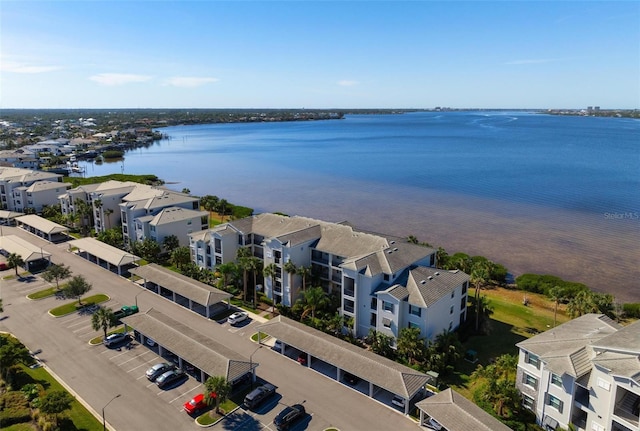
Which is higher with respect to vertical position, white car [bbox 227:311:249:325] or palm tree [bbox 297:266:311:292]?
palm tree [bbox 297:266:311:292]

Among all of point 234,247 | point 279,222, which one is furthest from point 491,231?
point 234,247

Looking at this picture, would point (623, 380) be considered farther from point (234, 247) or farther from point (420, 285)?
point (234, 247)

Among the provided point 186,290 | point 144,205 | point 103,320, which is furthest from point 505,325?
point 144,205

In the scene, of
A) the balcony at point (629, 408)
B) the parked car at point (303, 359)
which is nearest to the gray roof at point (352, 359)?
the parked car at point (303, 359)

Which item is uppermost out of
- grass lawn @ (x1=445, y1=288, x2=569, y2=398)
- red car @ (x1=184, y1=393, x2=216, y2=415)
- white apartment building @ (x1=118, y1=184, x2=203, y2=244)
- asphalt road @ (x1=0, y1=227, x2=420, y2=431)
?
white apartment building @ (x1=118, y1=184, x2=203, y2=244)

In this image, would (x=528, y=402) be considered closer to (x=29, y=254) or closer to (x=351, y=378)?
(x=351, y=378)

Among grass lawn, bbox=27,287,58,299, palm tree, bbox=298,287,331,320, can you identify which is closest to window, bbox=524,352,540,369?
palm tree, bbox=298,287,331,320

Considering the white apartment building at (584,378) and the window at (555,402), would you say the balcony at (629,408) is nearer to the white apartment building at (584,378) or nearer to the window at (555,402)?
the white apartment building at (584,378)

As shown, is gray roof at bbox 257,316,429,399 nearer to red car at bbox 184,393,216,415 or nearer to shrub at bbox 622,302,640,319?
red car at bbox 184,393,216,415
